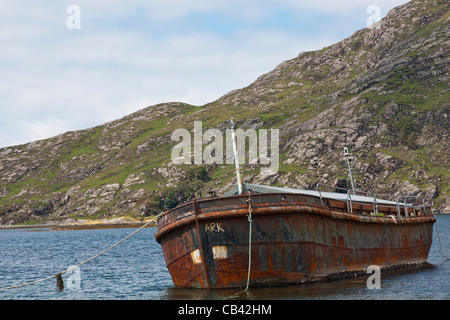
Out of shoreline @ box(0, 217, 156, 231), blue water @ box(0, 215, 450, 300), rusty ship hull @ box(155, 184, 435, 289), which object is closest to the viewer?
blue water @ box(0, 215, 450, 300)

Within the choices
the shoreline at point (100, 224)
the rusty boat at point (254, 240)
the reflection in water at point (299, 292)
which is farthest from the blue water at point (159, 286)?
the shoreline at point (100, 224)

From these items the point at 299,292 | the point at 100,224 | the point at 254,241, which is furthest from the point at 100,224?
the point at 299,292

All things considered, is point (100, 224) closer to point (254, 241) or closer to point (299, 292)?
point (254, 241)

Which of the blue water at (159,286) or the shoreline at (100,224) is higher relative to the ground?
the shoreline at (100,224)

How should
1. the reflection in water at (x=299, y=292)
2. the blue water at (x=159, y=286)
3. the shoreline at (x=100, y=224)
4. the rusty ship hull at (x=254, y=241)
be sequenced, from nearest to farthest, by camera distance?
the reflection in water at (x=299, y=292) → the blue water at (x=159, y=286) → the rusty ship hull at (x=254, y=241) → the shoreline at (x=100, y=224)

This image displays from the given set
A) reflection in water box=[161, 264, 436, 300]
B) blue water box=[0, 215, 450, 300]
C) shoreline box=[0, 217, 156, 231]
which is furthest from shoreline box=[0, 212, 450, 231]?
reflection in water box=[161, 264, 436, 300]

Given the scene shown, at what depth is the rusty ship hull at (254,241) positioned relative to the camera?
74.8 ft

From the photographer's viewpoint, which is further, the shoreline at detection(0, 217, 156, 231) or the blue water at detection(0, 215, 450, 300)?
the shoreline at detection(0, 217, 156, 231)

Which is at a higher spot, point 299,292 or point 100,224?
point 100,224

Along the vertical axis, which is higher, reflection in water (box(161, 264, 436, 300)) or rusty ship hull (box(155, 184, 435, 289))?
rusty ship hull (box(155, 184, 435, 289))

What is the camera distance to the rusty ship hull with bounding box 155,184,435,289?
2281 centimetres

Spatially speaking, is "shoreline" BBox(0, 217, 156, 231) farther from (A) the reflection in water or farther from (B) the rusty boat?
(A) the reflection in water

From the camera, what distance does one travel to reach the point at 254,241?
74.6ft

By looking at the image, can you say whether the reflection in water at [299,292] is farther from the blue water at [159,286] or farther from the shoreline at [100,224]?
the shoreline at [100,224]
